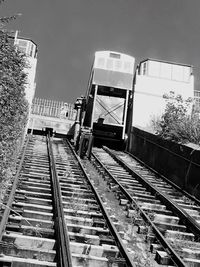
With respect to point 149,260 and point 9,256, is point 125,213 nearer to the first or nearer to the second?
point 149,260

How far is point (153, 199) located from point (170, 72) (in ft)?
57.9

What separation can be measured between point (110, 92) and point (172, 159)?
11469mm

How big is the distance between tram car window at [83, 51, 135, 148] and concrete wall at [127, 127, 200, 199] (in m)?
4.56

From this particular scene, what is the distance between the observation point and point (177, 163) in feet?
39.8

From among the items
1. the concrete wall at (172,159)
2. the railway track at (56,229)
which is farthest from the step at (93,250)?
the concrete wall at (172,159)

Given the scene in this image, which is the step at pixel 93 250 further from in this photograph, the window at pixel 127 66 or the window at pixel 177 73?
the window at pixel 177 73

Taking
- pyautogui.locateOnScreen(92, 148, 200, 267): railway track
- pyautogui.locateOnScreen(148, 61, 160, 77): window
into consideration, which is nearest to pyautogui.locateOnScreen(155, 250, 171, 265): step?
pyautogui.locateOnScreen(92, 148, 200, 267): railway track

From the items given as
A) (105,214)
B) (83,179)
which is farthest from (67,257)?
(83,179)

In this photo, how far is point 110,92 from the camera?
23188 millimetres

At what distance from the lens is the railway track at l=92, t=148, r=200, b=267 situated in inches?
229

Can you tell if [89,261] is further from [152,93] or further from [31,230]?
[152,93]

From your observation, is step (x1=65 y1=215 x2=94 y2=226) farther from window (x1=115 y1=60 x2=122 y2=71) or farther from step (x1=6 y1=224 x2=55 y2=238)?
window (x1=115 y1=60 x2=122 y2=71)

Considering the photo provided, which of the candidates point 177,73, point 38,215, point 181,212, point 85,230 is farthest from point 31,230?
point 177,73

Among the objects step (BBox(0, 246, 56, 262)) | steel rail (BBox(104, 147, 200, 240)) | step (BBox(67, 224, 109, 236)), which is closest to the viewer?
step (BBox(0, 246, 56, 262))
